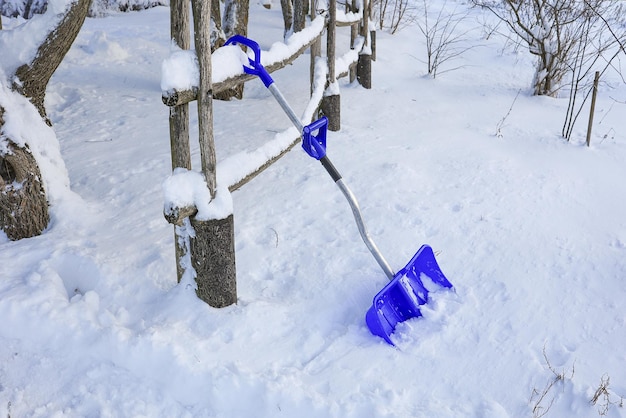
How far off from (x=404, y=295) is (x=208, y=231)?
3.81 ft

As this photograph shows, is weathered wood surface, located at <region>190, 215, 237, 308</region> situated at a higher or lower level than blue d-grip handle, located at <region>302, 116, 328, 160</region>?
lower

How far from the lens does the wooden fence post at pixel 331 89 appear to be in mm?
5391

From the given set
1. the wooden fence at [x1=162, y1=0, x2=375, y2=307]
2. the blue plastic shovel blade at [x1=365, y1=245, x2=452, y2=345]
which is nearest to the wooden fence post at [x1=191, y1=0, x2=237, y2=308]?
the wooden fence at [x1=162, y1=0, x2=375, y2=307]

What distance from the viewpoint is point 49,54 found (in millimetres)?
3939

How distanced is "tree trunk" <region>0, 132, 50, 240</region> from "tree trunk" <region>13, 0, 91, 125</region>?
46 centimetres

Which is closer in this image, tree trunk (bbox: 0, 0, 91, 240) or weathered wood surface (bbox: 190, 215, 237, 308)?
weathered wood surface (bbox: 190, 215, 237, 308)

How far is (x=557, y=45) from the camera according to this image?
6.61m

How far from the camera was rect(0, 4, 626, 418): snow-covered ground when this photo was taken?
273 cm

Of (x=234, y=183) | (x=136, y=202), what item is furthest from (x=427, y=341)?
(x=136, y=202)

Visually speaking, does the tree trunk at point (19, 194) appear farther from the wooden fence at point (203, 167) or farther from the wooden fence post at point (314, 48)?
the wooden fence post at point (314, 48)

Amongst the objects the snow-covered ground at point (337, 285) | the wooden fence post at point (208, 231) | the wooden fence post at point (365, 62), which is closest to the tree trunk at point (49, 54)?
the snow-covered ground at point (337, 285)

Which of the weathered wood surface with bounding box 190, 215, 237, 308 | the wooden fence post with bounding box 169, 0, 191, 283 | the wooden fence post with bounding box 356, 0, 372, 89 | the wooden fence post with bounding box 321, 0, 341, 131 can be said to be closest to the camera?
the wooden fence post with bounding box 169, 0, 191, 283

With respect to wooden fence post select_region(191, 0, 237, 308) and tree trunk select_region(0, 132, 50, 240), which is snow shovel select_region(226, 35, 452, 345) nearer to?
wooden fence post select_region(191, 0, 237, 308)

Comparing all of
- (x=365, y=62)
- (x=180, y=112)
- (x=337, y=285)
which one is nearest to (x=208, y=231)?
(x=180, y=112)
